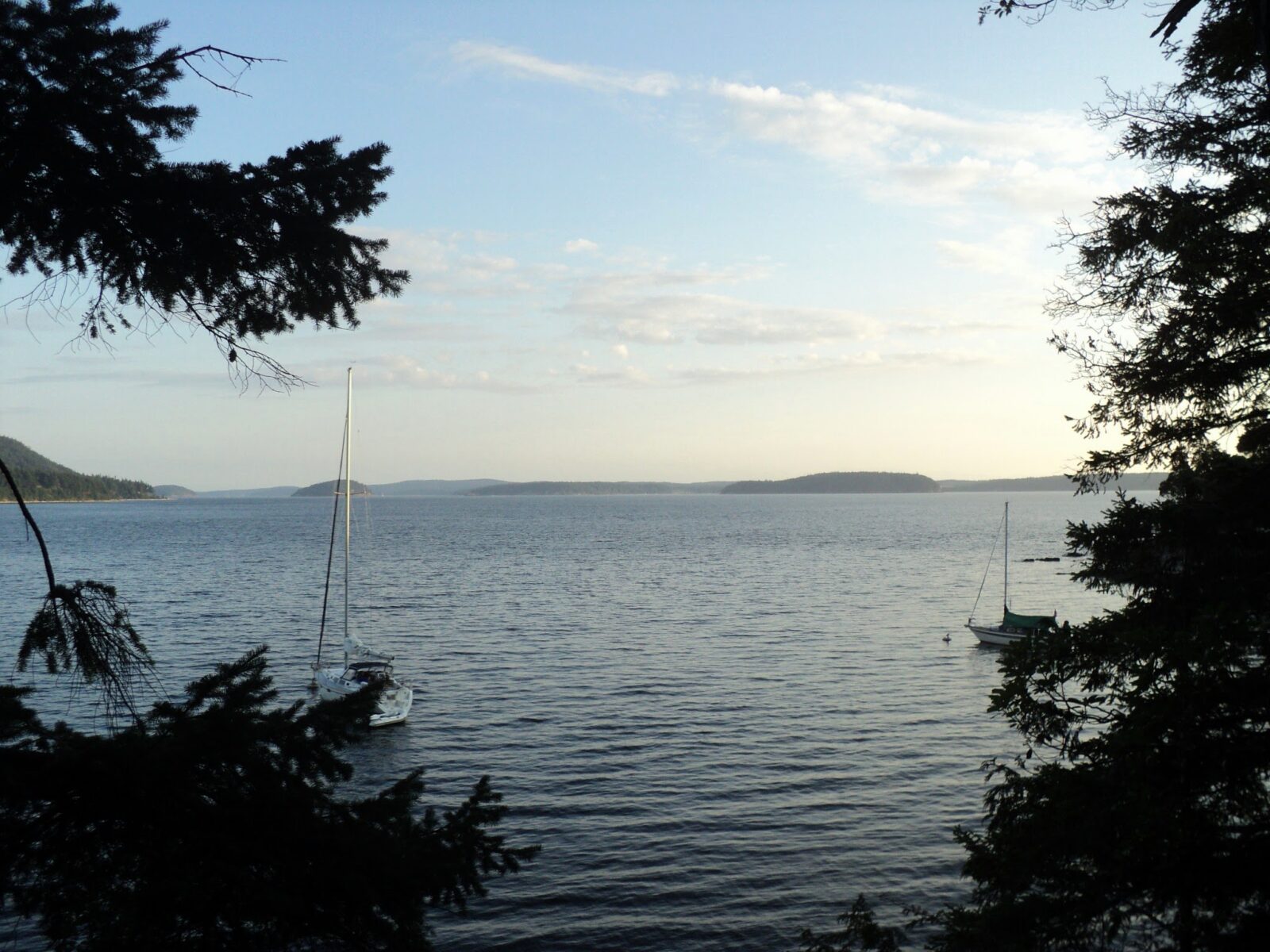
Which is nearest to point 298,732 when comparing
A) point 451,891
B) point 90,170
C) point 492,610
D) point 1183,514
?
point 451,891

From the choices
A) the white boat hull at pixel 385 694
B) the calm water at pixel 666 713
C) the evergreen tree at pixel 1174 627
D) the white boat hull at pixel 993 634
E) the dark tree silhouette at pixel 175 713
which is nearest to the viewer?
the dark tree silhouette at pixel 175 713

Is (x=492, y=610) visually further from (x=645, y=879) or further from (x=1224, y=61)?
(x=1224, y=61)

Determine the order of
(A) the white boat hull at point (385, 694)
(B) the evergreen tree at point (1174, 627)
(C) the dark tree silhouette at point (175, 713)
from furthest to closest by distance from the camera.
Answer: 1. (A) the white boat hull at point (385, 694)
2. (B) the evergreen tree at point (1174, 627)
3. (C) the dark tree silhouette at point (175, 713)

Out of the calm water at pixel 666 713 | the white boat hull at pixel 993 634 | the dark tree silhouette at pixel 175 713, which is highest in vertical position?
the dark tree silhouette at pixel 175 713

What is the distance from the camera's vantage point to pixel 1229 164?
9.88 m

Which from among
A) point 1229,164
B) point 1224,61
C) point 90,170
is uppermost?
point 1224,61

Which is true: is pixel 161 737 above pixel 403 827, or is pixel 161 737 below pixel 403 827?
above

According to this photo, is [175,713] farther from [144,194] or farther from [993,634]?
[993,634]

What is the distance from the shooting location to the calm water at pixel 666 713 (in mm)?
19500

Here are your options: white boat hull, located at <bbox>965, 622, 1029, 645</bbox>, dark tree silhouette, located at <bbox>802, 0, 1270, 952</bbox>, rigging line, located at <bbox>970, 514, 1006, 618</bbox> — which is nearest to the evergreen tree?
dark tree silhouette, located at <bbox>802, 0, 1270, 952</bbox>

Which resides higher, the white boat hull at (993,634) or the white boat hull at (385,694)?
the white boat hull at (993,634)

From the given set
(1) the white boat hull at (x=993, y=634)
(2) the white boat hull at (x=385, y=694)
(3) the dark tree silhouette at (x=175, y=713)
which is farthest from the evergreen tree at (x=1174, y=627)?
(1) the white boat hull at (x=993, y=634)

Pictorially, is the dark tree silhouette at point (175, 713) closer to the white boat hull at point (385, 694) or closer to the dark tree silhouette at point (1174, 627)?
the dark tree silhouette at point (1174, 627)

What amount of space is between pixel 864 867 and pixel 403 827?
56.9 feet
